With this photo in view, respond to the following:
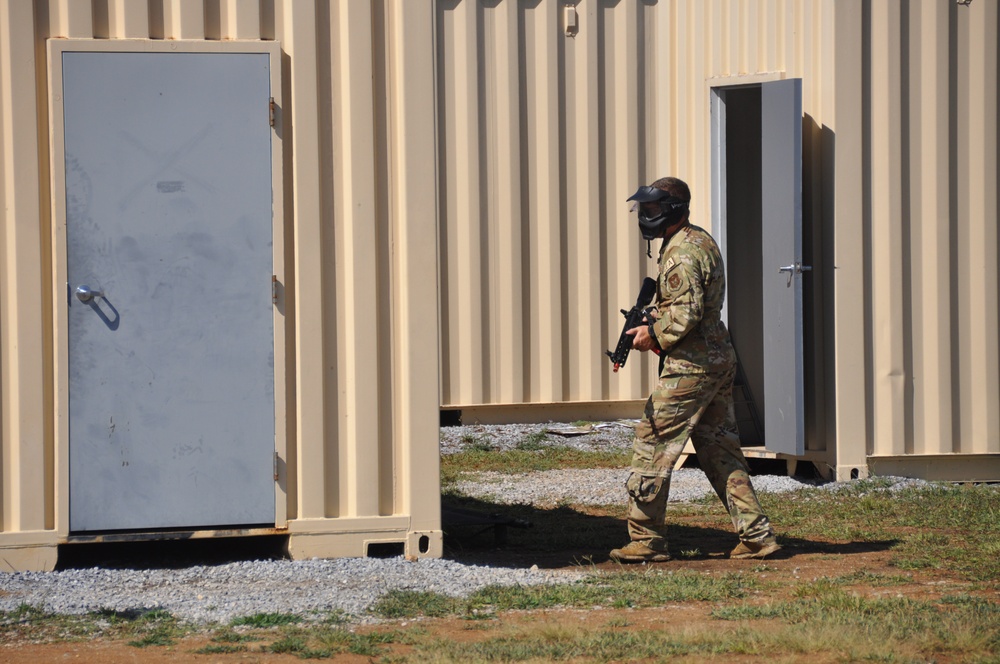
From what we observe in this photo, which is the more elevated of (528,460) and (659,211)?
(659,211)

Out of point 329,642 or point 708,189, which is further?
point 708,189

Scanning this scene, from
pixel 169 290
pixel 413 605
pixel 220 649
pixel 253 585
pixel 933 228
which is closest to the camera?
pixel 220 649

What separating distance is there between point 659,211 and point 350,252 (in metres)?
1.69

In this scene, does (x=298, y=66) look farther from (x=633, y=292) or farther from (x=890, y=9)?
(x=633, y=292)

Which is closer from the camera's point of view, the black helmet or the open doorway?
the black helmet

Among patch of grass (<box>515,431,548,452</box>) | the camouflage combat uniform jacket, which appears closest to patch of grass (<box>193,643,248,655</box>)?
the camouflage combat uniform jacket

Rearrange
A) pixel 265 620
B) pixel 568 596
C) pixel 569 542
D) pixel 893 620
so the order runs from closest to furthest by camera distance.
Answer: pixel 893 620 < pixel 265 620 < pixel 568 596 < pixel 569 542

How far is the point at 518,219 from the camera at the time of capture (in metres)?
11.8

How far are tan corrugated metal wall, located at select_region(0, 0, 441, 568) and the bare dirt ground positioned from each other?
0.78 m

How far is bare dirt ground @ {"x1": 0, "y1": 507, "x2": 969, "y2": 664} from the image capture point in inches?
205

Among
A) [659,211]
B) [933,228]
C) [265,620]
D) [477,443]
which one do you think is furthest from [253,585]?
[933,228]

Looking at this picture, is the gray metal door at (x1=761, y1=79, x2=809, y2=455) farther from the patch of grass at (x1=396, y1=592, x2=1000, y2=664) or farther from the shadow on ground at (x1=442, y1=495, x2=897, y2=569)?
the patch of grass at (x1=396, y1=592, x2=1000, y2=664)

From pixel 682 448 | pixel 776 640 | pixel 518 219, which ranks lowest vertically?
pixel 776 640

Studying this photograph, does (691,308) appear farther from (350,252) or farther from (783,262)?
(783,262)
